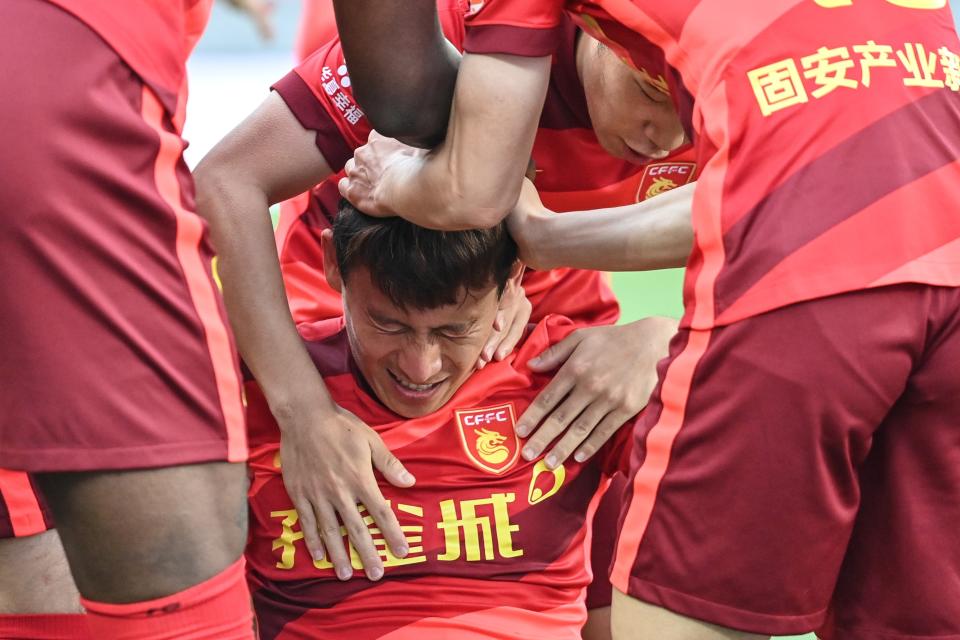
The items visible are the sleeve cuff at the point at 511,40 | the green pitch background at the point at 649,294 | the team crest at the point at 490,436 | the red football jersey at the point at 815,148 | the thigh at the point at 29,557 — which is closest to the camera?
the red football jersey at the point at 815,148

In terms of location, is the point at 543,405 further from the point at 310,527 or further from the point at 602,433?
the point at 310,527

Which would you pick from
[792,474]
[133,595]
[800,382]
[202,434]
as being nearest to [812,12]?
[800,382]

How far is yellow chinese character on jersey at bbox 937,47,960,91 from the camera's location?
161 centimetres

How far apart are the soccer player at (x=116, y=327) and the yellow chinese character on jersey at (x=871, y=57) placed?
0.78 metres

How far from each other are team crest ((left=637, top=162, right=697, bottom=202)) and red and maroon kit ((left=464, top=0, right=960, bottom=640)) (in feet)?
2.58

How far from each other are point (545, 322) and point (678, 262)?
51cm

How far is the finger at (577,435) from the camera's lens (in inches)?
90.8

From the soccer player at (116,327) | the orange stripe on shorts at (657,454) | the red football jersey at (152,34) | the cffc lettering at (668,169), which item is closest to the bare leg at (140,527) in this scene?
the soccer player at (116,327)

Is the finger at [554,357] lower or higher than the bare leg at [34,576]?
higher

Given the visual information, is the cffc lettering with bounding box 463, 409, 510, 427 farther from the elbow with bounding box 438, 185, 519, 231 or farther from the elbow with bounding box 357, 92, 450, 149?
the elbow with bounding box 357, 92, 450, 149

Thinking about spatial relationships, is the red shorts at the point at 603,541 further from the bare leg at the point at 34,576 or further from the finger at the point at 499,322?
the bare leg at the point at 34,576

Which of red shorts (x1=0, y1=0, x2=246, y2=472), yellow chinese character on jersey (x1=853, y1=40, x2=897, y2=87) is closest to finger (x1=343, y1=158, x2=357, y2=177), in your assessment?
red shorts (x1=0, y1=0, x2=246, y2=472)

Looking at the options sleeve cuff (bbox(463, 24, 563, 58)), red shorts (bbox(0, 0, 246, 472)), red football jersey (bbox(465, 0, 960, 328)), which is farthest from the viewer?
sleeve cuff (bbox(463, 24, 563, 58))

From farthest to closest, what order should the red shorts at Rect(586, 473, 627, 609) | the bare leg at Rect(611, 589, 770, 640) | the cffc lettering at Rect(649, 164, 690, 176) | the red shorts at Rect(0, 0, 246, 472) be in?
the red shorts at Rect(586, 473, 627, 609), the cffc lettering at Rect(649, 164, 690, 176), the bare leg at Rect(611, 589, 770, 640), the red shorts at Rect(0, 0, 246, 472)
